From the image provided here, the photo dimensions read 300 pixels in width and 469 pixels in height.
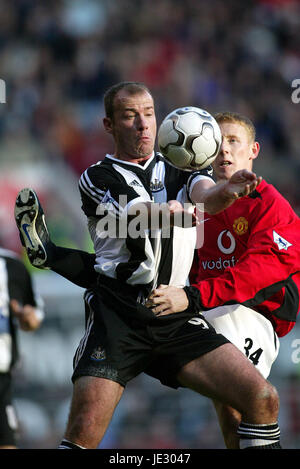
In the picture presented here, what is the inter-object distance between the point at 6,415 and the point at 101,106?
8.51 metres

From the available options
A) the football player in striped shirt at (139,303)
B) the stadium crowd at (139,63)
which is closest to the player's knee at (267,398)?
the football player in striped shirt at (139,303)

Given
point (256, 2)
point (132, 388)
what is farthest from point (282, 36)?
point (132, 388)

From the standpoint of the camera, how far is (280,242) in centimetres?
506

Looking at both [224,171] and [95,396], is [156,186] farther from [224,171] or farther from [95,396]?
[95,396]

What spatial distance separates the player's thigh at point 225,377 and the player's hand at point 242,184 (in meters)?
0.97

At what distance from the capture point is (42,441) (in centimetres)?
1004

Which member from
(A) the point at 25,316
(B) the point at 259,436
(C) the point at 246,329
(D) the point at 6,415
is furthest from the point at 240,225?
(D) the point at 6,415

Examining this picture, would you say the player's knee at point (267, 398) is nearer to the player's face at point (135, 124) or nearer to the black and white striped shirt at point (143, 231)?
the black and white striped shirt at point (143, 231)

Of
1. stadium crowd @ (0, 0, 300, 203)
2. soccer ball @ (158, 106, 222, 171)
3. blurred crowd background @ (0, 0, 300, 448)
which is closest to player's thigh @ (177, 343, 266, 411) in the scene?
soccer ball @ (158, 106, 222, 171)

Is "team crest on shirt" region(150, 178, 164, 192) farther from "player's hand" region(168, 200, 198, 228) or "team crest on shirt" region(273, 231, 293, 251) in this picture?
"team crest on shirt" region(273, 231, 293, 251)

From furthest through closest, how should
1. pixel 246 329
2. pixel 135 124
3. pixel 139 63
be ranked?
pixel 139 63, pixel 246 329, pixel 135 124

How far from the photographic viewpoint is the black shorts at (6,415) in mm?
6785

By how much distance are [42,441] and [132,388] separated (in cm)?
130

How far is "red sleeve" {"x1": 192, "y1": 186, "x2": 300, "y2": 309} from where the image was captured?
4883mm
